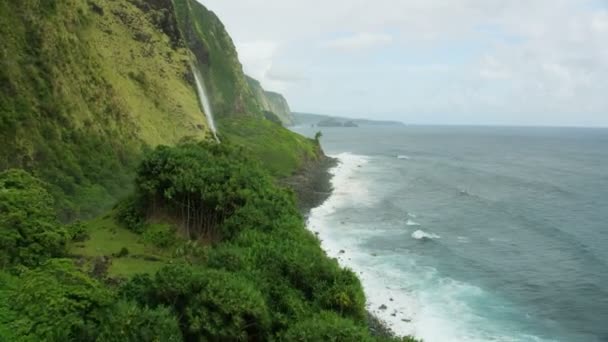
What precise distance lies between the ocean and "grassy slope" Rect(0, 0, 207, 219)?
3054 centimetres

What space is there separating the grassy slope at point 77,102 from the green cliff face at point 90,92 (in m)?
0.13

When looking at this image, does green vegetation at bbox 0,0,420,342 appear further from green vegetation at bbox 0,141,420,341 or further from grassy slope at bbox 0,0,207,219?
grassy slope at bbox 0,0,207,219

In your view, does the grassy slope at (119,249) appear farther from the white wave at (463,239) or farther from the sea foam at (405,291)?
the white wave at (463,239)

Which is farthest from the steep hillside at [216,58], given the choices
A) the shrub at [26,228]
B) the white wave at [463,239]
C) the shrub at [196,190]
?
the shrub at [26,228]

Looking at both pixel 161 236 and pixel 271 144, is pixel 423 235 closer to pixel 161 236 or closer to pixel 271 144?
pixel 161 236

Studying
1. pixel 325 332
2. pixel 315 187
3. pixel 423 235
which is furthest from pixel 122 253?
pixel 315 187

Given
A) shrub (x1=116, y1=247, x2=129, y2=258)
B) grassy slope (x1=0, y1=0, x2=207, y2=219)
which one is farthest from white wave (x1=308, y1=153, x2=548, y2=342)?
grassy slope (x1=0, y1=0, x2=207, y2=219)

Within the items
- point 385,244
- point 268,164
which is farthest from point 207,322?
point 268,164

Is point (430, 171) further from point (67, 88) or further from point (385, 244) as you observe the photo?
point (67, 88)

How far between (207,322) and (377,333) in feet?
72.1

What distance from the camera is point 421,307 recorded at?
161 feet

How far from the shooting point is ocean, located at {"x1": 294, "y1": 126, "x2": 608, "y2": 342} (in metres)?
47.0

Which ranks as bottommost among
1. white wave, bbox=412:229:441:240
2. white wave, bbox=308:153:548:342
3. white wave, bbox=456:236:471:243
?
white wave, bbox=308:153:548:342

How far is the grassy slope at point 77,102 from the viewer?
53.0 m
